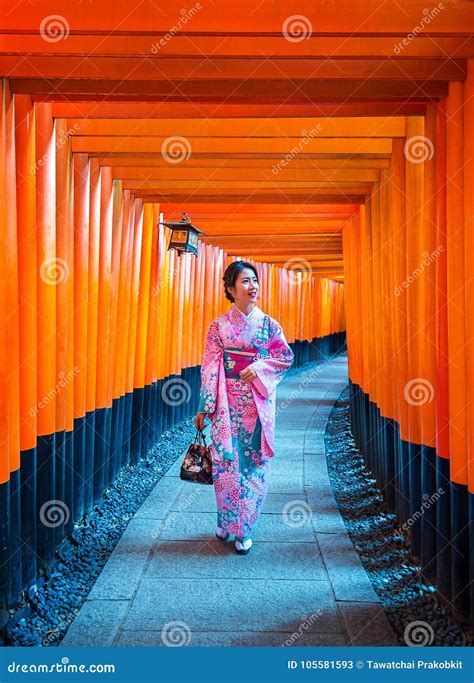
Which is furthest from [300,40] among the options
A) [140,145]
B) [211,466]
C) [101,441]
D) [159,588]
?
[101,441]

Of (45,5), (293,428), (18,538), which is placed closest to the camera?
(45,5)

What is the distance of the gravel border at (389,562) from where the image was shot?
3314 mm

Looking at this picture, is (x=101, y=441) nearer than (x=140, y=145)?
No

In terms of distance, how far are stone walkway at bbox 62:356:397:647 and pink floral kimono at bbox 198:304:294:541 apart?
0.35 meters

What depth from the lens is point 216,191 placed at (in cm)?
666

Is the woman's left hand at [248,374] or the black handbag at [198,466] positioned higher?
the woman's left hand at [248,374]

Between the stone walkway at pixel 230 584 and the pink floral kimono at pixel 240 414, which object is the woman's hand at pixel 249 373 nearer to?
the pink floral kimono at pixel 240 414

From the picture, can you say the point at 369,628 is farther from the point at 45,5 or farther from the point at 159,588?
the point at 45,5

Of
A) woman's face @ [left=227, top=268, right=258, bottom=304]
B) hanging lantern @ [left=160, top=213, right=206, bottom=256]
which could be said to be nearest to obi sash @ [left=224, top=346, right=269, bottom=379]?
woman's face @ [left=227, top=268, right=258, bottom=304]

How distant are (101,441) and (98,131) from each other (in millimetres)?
2667

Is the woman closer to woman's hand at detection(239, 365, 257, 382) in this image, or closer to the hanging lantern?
Answer: woman's hand at detection(239, 365, 257, 382)

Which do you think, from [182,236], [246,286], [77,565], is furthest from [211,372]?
[182,236]

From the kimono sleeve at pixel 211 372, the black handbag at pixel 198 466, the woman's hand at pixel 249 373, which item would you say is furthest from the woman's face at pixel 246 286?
the black handbag at pixel 198 466

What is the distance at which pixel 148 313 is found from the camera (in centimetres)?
784
